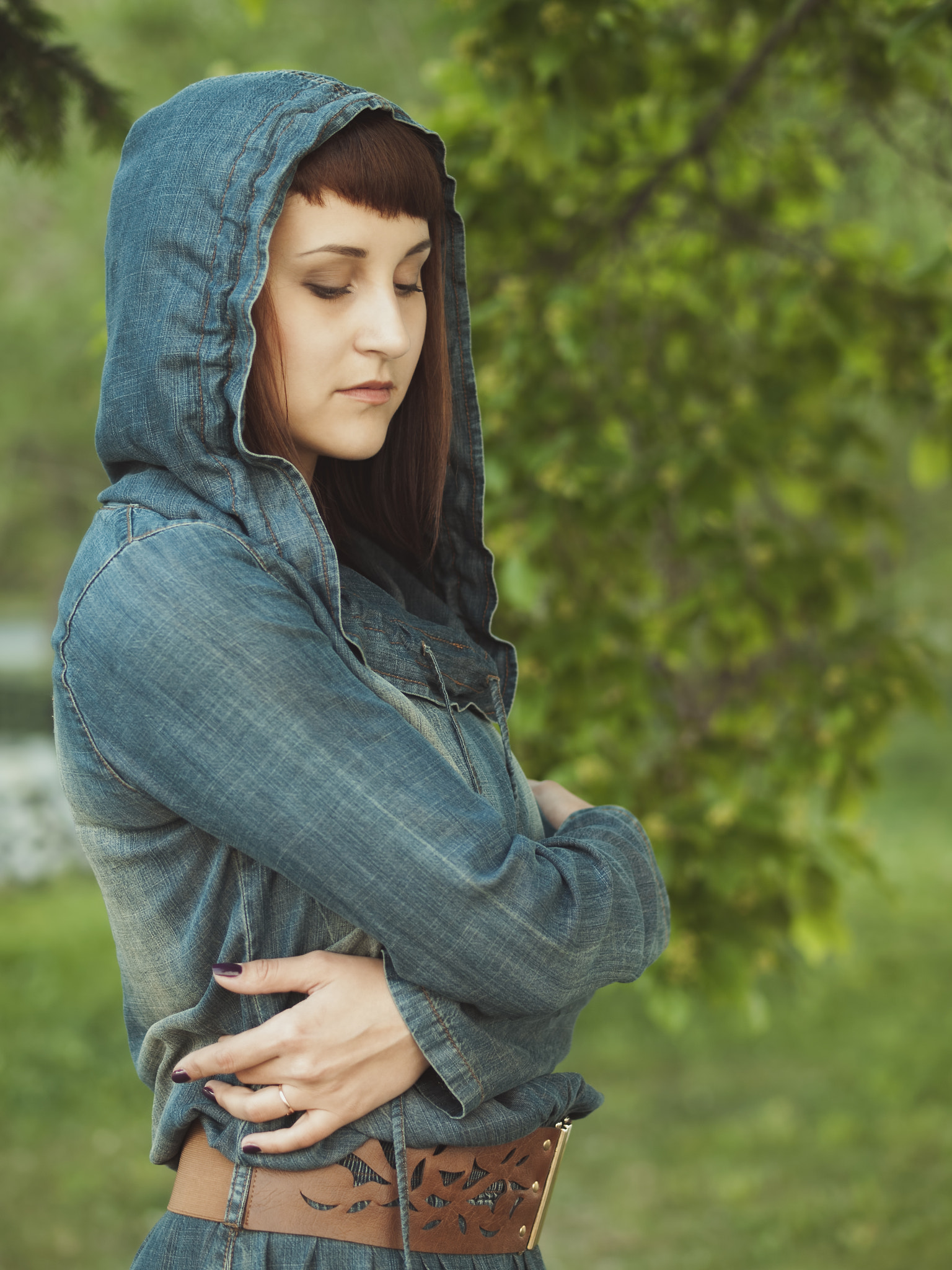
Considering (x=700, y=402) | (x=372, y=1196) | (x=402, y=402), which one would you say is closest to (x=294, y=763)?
(x=372, y=1196)

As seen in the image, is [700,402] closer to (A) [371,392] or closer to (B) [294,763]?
(A) [371,392]

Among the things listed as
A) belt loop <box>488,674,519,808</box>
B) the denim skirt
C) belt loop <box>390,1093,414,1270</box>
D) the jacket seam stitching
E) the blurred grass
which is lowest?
the blurred grass

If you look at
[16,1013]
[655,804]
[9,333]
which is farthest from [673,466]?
[9,333]

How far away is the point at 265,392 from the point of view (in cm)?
136

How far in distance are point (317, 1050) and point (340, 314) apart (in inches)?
30.3

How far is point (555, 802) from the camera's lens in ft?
5.34

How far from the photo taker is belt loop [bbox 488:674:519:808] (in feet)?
4.92

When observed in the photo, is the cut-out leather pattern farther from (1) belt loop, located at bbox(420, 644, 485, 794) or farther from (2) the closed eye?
(2) the closed eye

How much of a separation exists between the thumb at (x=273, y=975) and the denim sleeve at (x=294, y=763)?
8 centimetres

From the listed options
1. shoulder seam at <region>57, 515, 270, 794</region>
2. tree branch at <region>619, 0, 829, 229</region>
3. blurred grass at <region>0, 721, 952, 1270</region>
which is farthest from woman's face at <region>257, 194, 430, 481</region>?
blurred grass at <region>0, 721, 952, 1270</region>

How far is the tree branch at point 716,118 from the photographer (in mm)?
2998

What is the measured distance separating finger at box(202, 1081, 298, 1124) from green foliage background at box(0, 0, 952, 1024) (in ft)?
Result: 5.19

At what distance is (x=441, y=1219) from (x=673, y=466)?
2000mm

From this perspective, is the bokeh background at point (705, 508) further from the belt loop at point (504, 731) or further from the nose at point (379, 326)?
the belt loop at point (504, 731)
